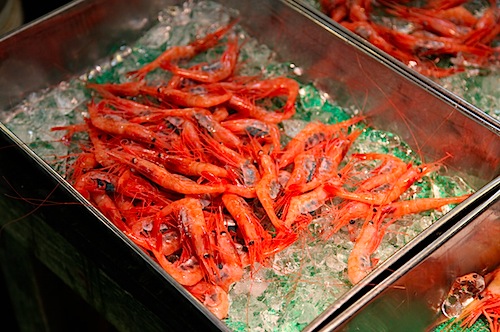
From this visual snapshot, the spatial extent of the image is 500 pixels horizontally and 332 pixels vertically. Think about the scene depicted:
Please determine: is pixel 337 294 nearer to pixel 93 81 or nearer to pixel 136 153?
pixel 136 153

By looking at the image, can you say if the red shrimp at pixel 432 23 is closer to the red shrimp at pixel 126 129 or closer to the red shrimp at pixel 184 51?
the red shrimp at pixel 184 51

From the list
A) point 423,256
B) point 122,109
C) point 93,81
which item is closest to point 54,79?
point 93,81

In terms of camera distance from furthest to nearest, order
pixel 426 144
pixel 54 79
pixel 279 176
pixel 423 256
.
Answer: pixel 54 79 < pixel 426 144 < pixel 279 176 < pixel 423 256


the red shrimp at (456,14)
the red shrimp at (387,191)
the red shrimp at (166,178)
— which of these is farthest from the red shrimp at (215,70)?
the red shrimp at (456,14)

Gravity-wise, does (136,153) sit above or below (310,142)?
above

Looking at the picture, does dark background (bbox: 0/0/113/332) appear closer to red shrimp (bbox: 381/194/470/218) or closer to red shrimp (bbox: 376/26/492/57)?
red shrimp (bbox: 381/194/470/218)

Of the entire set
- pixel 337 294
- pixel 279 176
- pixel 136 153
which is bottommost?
pixel 337 294

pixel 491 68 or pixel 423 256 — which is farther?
pixel 491 68
